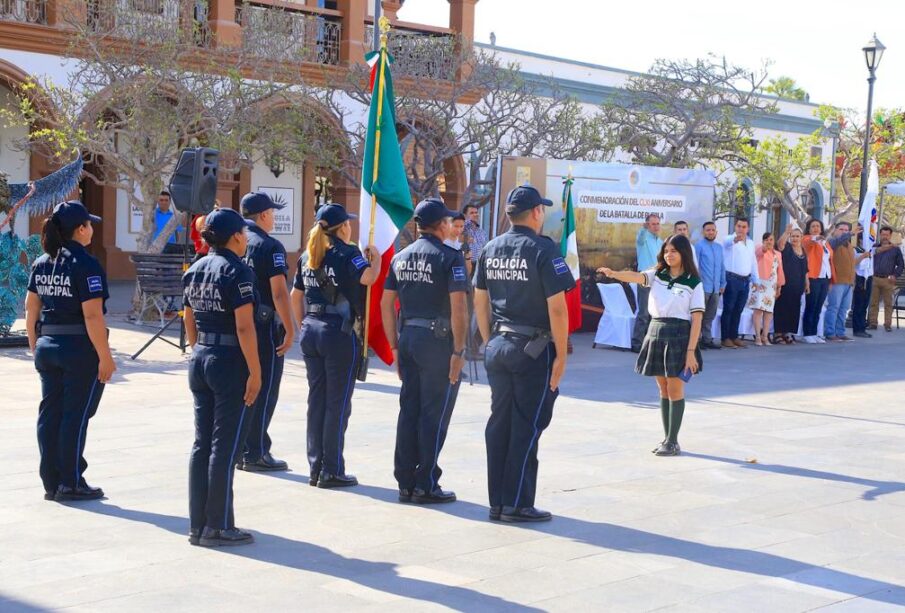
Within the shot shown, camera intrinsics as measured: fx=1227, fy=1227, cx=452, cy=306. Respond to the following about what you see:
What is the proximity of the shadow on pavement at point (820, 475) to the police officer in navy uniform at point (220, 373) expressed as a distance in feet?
13.2

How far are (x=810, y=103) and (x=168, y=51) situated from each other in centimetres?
2809

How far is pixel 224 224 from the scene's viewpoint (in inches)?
237

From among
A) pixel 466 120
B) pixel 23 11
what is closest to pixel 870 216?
pixel 466 120

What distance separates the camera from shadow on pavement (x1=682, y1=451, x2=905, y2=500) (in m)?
7.92

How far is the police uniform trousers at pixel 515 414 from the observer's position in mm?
6613

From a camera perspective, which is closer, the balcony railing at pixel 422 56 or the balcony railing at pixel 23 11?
the balcony railing at pixel 23 11

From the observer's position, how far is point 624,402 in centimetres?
1152

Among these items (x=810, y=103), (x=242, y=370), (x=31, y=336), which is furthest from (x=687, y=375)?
(x=810, y=103)

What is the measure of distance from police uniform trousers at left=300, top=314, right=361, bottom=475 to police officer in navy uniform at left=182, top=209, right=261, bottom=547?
4.37 ft

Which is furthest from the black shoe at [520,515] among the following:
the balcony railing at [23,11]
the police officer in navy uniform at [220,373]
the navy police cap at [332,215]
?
the balcony railing at [23,11]

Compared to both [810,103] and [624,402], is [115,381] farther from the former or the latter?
[810,103]

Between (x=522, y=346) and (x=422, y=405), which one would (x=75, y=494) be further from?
(x=522, y=346)

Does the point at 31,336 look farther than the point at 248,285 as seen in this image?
Yes

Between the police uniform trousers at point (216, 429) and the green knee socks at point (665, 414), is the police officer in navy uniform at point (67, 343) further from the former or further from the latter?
the green knee socks at point (665, 414)
